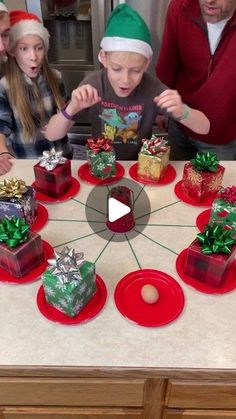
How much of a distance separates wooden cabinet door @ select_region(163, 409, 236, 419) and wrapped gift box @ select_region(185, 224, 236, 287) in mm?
333

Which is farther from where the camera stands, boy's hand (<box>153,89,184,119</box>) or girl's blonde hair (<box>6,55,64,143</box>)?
girl's blonde hair (<box>6,55,64,143</box>)

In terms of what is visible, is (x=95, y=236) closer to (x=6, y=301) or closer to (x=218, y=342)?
(x=6, y=301)

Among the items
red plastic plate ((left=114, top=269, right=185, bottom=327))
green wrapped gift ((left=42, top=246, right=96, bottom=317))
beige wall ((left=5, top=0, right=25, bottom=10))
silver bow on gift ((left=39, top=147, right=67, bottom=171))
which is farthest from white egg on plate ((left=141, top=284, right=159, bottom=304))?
beige wall ((left=5, top=0, right=25, bottom=10))

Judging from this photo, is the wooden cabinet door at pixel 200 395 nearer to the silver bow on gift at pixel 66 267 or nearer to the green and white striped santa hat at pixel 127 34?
the silver bow on gift at pixel 66 267

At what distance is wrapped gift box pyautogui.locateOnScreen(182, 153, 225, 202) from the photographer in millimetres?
1175

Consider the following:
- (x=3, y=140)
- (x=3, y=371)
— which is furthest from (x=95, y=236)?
(x=3, y=140)

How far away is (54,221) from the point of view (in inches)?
45.6

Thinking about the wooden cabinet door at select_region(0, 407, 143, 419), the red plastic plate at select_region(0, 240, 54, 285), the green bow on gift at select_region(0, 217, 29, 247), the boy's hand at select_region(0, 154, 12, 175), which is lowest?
the wooden cabinet door at select_region(0, 407, 143, 419)

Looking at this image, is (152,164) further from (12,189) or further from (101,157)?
(12,189)

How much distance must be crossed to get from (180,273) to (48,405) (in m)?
0.47

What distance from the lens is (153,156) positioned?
1260 mm

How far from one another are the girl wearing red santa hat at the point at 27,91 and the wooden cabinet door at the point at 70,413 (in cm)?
85

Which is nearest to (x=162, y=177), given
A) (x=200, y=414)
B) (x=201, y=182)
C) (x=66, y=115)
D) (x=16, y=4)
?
(x=201, y=182)

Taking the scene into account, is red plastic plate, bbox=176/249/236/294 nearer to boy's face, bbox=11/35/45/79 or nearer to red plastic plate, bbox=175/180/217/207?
red plastic plate, bbox=175/180/217/207
